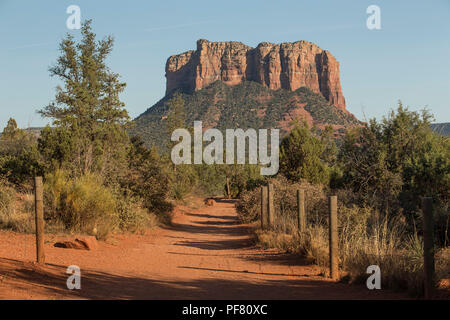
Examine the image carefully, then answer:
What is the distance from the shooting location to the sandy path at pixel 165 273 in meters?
7.05

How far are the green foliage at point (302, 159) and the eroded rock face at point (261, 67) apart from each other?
93015 mm

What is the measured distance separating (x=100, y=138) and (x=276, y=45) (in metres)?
117

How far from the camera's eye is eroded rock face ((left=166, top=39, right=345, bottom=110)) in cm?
12219

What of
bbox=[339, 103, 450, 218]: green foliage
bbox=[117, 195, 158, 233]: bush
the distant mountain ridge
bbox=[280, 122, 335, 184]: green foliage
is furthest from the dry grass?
the distant mountain ridge

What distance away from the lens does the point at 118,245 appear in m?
14.0

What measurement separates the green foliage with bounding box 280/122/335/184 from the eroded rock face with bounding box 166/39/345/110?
9301 centimetres

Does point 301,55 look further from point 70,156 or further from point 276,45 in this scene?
point 70,156

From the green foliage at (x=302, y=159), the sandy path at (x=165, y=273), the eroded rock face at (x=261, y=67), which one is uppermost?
the eroded rock face at (x=261, y=67)

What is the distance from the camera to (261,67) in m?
127

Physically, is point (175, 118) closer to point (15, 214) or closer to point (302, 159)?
point (302, 159)

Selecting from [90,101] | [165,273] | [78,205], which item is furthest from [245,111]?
[165,273]

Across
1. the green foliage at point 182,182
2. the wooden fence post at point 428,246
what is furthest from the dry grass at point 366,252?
the green foliage at point 182,182

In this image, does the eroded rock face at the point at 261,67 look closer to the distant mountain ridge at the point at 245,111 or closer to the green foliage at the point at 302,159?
the distant mountain ridge at the point at 245,111
